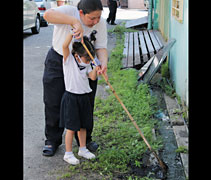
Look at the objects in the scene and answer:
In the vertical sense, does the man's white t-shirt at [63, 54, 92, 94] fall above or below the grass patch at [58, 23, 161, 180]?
above

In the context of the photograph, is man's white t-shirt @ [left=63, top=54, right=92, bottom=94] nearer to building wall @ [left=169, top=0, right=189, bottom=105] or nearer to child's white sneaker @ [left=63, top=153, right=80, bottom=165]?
child's white sneaker @ [left=63, top=153, right=80, bottom=165]

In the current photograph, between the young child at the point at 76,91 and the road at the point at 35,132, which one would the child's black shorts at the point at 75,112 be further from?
the road at the point at 35,132

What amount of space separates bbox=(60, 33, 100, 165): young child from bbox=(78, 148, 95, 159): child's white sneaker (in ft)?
0.45

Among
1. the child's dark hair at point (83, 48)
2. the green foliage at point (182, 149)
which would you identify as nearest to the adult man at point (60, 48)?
the child's dark hair at point (83, 48)

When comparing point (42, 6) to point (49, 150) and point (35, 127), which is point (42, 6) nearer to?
point (35, 127)

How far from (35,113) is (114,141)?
1.74 metres

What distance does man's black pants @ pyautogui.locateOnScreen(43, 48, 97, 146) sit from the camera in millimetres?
3930

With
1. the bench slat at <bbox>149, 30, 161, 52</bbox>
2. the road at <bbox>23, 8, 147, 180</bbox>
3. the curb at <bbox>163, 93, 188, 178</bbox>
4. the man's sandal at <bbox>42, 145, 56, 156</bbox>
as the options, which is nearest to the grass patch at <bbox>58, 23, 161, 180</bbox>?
the curb at <bbox>163, 93, 188, 178</bbox>

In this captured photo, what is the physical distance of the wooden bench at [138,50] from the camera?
808cm

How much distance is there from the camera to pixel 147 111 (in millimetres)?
5277

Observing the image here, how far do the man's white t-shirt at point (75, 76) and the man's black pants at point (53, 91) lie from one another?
0.17 meters

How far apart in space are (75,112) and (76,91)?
0.74 feet
